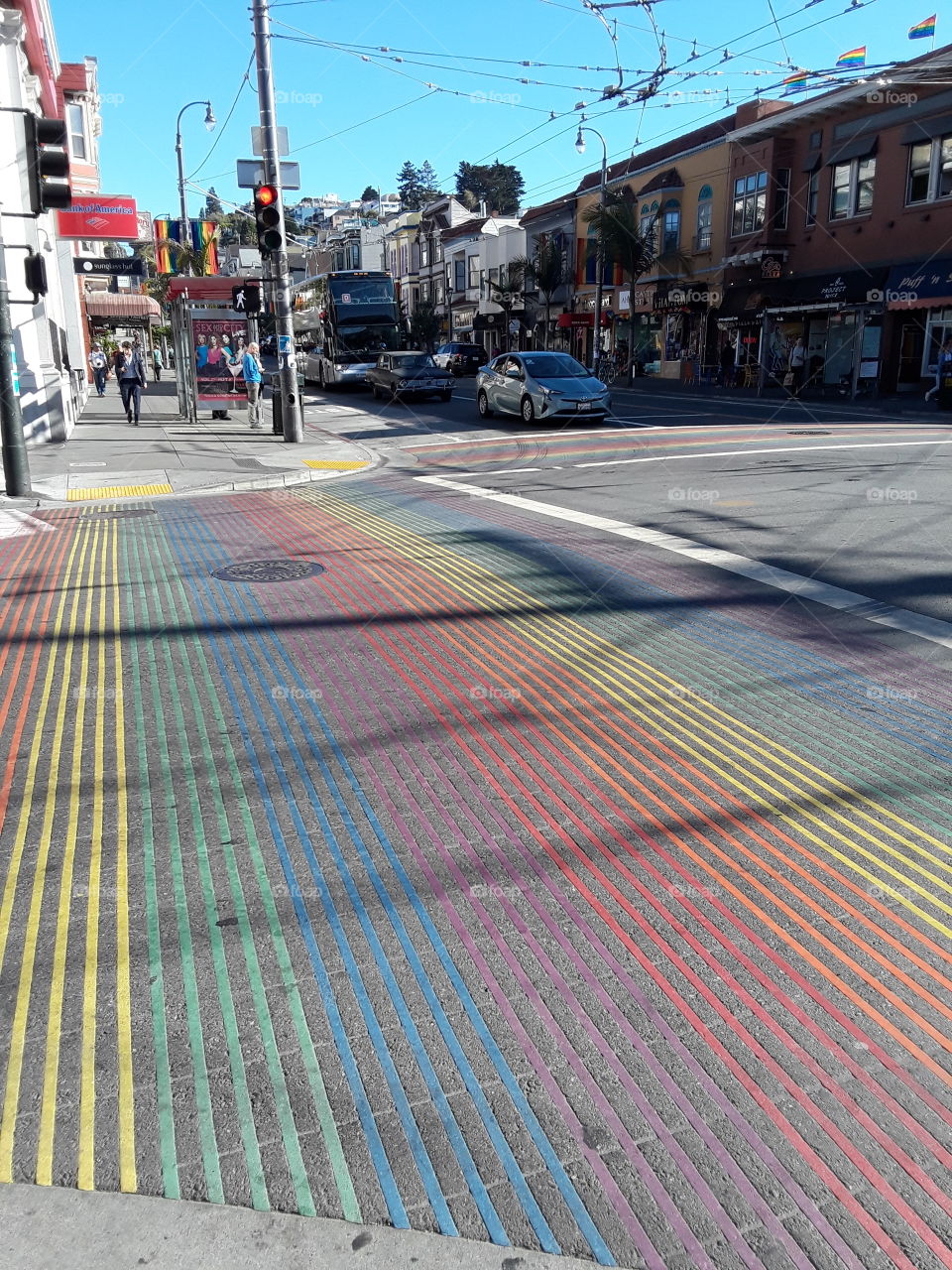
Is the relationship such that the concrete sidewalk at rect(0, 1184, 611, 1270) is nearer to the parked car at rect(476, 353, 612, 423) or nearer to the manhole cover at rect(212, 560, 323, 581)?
the manhole cover at rect(212, 560, 323, 581)

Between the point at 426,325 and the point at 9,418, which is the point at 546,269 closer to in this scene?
the point at 426,325

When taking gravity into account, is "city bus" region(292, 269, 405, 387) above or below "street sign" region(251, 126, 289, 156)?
below

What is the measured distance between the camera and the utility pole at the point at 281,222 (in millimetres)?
17641

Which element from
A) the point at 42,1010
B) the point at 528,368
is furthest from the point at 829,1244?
the point at 528,368

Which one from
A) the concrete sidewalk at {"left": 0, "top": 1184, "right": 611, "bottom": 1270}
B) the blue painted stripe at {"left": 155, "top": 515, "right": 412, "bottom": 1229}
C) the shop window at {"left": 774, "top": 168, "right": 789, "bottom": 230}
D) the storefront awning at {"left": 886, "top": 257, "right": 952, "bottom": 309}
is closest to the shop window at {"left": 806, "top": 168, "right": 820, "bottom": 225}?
the shop window at {"left": 774, "top": 168, "right": 789, "bottom": 230}

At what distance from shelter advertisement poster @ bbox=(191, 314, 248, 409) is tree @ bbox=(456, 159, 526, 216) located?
292ft

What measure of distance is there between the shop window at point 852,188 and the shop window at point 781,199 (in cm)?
250

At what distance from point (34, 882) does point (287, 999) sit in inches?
48.9

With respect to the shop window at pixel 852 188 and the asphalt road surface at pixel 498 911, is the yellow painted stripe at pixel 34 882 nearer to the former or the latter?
the asphalt road surface at pixel 498 911

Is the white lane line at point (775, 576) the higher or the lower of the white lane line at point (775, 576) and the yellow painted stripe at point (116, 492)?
the lower

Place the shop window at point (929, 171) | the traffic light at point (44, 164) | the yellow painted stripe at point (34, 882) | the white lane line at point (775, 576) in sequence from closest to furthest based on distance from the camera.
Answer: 1. the yellow painted stripe at point (34, 882)
2. the white lane line at point (775, 576)
3. the traffic light at point (44, 164)
4. the shop window at point (929, 171)

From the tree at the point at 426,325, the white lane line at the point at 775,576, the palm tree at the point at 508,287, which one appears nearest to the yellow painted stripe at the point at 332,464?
the white lane line at the point at 775,576

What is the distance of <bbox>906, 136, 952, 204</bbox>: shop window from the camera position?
30984 mm

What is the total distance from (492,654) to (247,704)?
159cm
